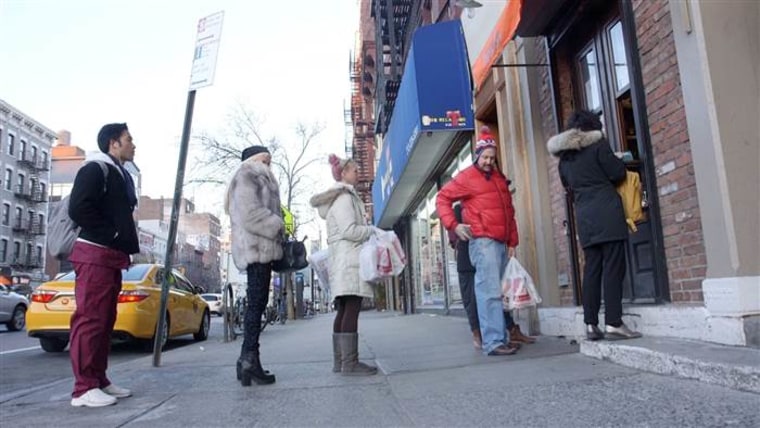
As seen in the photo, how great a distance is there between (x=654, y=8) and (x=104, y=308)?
15.3 feet

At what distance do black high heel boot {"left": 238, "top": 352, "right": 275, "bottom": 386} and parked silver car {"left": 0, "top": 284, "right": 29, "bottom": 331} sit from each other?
14.2m

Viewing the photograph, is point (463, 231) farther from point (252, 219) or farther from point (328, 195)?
point (252, 219)

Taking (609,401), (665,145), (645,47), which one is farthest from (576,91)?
(609,401)

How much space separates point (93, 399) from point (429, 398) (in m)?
2.21

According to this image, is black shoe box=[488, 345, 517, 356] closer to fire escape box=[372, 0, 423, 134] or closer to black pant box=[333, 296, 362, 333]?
black pant box=[333, 296, 362, 333]

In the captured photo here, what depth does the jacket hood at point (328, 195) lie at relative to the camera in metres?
4.67

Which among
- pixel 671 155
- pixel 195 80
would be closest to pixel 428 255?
pixel 195 80

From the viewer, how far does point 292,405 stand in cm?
355

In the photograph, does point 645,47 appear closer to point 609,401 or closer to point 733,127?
point 733,127

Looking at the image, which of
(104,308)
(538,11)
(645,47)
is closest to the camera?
(104,308)

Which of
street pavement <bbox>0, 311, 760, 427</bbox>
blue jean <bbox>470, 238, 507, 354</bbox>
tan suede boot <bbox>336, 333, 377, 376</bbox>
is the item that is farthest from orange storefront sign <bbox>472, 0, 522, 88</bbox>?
tan suede boot <bbox>336, 333, 377, 376</bbox>

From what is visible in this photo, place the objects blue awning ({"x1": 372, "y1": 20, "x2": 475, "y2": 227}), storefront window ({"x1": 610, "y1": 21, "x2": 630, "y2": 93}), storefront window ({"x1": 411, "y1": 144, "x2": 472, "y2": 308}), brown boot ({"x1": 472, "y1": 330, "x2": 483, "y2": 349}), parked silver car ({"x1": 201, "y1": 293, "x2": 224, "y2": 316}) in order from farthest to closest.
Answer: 1. parked silver car ({"x1": 201, "y1": 293, "x2": 224, "y2": 316})
2. storefront window ({"x1": 411, "y1": 144, "x2": 472, "y2": 308})
3. blue awning ({"x1": 372, "y1": 20, "x2": 475, "y2": 227})
4. brown boot ({"x1": 472, "y1": 330, "x2": 483, "y2": 349})
5. storefront window ({"x1": 610, "y1": 21, "x2": 630, "y2": 93})

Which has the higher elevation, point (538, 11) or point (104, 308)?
point (538, 11)

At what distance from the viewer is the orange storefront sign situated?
233 inches
